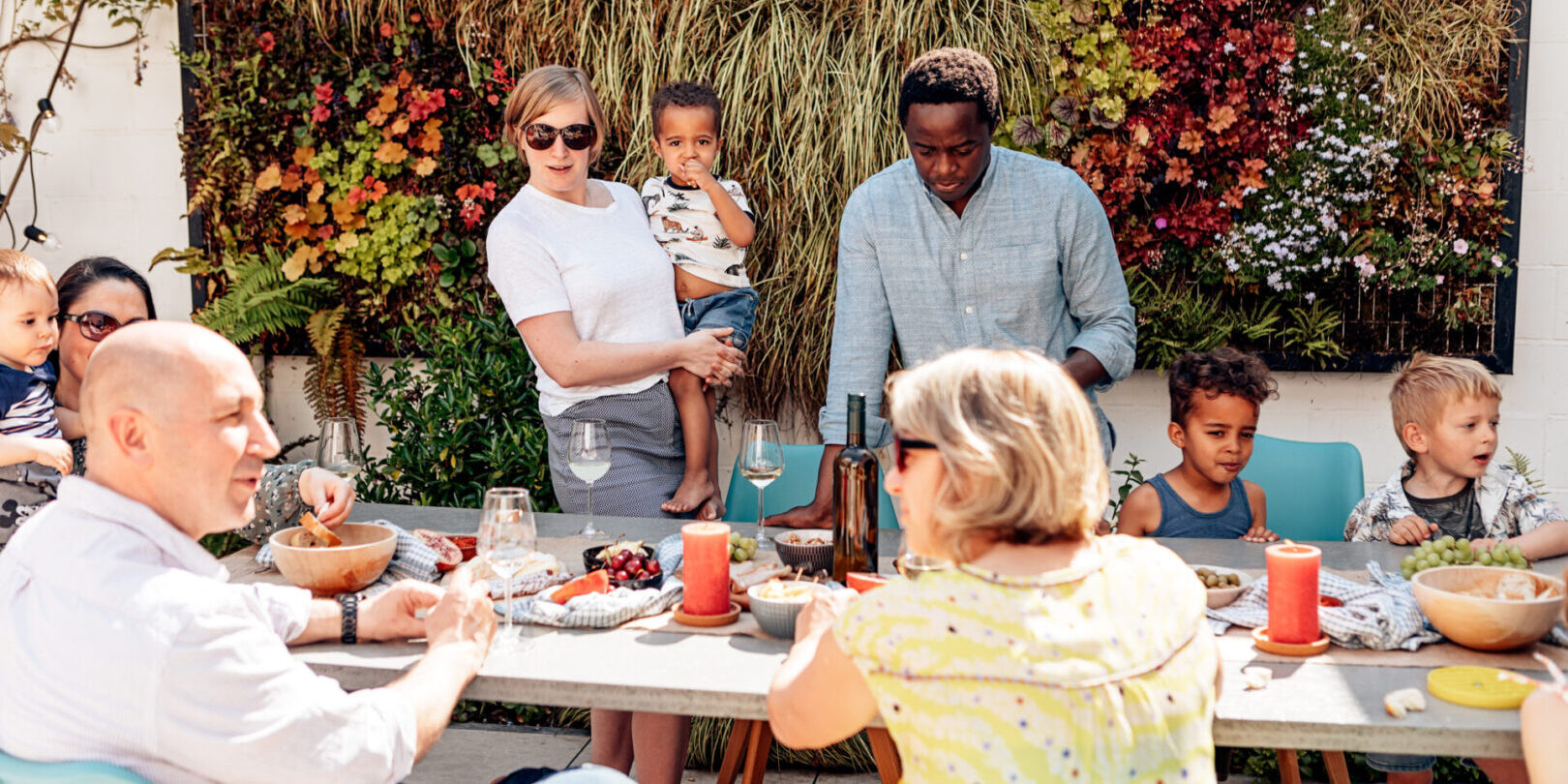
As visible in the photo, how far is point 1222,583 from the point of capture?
2.16 metres

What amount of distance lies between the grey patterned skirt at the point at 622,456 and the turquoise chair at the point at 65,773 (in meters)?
2.00

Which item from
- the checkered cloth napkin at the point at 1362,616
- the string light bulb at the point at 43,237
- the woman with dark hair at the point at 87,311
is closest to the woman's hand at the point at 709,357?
the woman with dark hair at the point at 87,311

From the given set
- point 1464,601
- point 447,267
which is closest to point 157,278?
point 447,267

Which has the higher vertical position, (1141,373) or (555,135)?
(555,135)

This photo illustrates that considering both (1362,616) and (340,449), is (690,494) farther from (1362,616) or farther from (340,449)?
(1362,616)

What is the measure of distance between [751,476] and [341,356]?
2.63 metres

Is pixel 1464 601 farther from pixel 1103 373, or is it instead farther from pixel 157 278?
pixel 157 278

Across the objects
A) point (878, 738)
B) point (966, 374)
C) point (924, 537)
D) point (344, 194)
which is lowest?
point (878, 738)

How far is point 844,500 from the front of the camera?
7.41 ft

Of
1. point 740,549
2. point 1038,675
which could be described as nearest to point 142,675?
point 1038,675

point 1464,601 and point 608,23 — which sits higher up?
point 608,23

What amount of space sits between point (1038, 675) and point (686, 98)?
280 centimetres

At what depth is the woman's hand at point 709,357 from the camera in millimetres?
3453

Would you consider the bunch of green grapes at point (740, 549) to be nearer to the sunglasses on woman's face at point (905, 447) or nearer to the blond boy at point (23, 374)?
the sunglasses on woman's face at point (905, 447)
